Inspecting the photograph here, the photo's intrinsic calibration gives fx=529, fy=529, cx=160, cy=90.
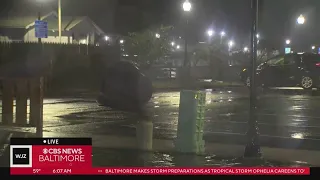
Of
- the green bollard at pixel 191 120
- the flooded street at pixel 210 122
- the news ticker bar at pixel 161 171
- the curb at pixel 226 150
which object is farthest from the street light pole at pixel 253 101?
the news ticker bar at pixel 161 171

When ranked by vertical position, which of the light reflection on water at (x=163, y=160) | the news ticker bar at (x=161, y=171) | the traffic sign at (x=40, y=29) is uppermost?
the traffic sign at (x=40, y=29)

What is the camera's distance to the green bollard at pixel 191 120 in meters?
8.80

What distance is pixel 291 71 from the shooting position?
78.8 feet

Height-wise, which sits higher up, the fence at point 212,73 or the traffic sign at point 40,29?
the traffic sign at point 40,29

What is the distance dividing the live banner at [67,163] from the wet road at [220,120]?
341 cm

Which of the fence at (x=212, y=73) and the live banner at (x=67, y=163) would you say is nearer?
the live banner at (x=67, y=163)

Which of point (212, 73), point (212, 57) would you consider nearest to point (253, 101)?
point (212, 73)

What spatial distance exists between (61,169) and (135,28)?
33930 millimetres

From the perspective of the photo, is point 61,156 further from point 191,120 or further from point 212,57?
point 212,57

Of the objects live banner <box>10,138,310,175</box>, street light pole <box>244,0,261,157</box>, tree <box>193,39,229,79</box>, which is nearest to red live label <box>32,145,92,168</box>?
live banner <box>10,138,310,175</box>

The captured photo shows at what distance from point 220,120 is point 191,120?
524 cm

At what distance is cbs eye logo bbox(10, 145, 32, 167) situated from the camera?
20.9 ft

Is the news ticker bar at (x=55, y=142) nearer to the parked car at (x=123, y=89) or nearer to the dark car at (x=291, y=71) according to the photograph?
the parked car at (x=123, y=89)

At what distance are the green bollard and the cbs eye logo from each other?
3118 mm
